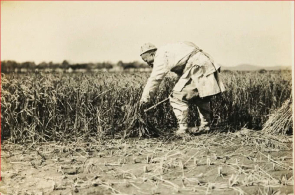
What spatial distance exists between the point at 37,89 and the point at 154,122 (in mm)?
1199

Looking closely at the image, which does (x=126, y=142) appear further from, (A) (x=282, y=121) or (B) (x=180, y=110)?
(A) (x=282, y=121)

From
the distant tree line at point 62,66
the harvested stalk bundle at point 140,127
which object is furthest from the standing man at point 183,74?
the distant tree line at point 62,66

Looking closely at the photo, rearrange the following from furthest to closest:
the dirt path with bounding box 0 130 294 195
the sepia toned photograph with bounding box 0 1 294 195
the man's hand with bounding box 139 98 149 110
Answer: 1. the man's hand with bounding box 139 98 149 110
2. the sepia toned photograph with bounding box 0 1 294 195
3. the dirt path with bounding box 0 130 294 195

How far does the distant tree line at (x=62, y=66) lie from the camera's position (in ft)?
9.44

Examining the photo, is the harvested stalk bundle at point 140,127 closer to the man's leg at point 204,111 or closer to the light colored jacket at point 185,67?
the light colored jacket at point 185,67

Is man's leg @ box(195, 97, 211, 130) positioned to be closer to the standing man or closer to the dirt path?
the standing man

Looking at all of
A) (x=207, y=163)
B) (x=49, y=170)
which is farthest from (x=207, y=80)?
(x=49, y=170)

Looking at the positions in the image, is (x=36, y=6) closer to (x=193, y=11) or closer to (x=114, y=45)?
(x=114, y=45)

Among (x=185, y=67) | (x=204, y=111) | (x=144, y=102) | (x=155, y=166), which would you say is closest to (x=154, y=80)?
(x=144, y=102)

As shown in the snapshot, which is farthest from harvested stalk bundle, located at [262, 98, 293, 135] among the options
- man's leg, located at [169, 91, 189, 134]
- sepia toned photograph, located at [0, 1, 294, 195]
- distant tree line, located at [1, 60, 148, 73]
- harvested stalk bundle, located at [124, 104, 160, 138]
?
distant tree line, located at [1, 60, 148, 73]

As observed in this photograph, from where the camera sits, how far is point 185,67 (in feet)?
9.65

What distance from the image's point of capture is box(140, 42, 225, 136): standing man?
9.34 ft

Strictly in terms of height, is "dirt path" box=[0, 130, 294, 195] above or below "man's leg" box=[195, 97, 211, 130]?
below

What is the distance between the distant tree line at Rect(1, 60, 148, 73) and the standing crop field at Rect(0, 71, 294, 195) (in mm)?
144
